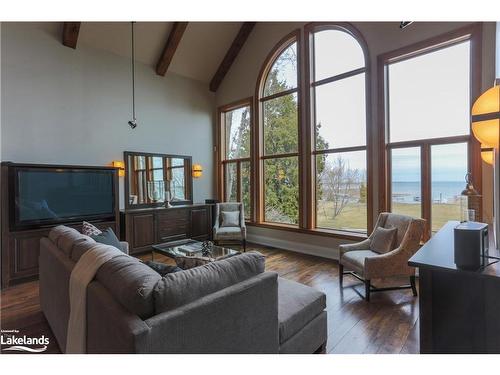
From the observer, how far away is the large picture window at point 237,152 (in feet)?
19.8

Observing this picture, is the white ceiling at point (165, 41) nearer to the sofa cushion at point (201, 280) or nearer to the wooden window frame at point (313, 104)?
the wooden window frame at point (313, 104)

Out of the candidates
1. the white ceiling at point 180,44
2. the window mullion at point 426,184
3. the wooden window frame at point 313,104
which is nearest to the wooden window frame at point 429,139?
the window mullion at point 426,184

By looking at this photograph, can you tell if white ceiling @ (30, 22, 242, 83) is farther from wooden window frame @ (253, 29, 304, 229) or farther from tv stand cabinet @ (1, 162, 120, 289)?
tv stand cabinet @ (1, 162, 120, 289)

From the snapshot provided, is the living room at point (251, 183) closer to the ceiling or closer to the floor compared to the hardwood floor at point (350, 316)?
closer to the ceiling

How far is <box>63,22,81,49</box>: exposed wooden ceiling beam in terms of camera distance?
13.7 feet

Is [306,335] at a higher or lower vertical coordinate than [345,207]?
lower

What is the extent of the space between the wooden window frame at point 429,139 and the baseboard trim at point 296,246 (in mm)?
1128

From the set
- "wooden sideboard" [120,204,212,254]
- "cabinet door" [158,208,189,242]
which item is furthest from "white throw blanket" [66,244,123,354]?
"cabinet door" [158,208,189,242]

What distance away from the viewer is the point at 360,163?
4.35 meters

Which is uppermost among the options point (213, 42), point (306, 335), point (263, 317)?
point (213, 42)

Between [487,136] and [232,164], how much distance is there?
17.4 ft

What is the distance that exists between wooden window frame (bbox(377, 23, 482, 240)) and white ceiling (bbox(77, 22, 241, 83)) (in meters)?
3.44

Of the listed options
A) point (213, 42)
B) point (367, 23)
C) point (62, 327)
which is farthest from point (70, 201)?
point (367, 23)
